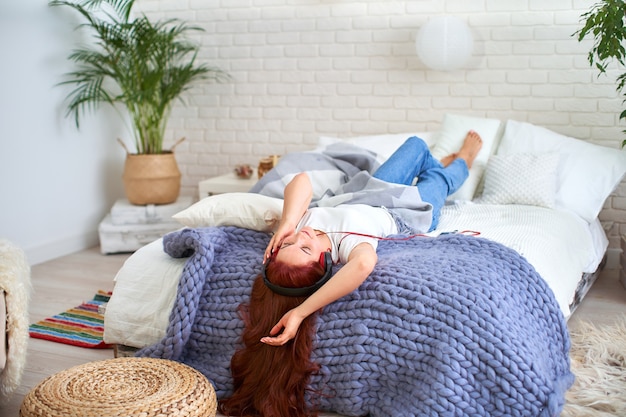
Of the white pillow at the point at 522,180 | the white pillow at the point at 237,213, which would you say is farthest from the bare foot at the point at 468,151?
the white pillow at the point at 237,213

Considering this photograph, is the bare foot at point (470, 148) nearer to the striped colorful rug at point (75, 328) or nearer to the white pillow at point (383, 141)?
the white pillow at point (383, 141)

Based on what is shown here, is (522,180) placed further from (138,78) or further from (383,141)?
(138,78)

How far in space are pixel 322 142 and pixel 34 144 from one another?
164cm

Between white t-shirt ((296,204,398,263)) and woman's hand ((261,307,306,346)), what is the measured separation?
0.32 metres

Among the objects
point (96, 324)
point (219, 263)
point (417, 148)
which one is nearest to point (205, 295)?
point (219, 263)

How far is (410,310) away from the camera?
2172mm

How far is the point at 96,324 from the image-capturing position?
3191mm

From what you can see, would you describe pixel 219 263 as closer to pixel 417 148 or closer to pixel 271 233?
pixel 271 233

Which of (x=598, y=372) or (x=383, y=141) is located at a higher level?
(x=383, y=141)

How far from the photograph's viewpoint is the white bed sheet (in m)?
2.55

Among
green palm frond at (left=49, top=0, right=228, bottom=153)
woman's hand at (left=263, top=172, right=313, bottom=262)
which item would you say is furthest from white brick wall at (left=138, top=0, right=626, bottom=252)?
woman's hand at (left=263, top=172, right=313, bottom=262)

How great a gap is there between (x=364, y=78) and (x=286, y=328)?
2505 mm

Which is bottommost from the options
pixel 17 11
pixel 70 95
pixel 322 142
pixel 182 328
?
pixel 182 328

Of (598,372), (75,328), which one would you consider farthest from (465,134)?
(75,328)
